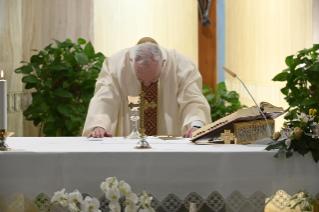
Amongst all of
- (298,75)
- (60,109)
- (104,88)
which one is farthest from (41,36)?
(298,75)

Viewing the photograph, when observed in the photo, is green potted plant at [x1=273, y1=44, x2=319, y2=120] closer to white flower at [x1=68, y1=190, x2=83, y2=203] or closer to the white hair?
the white hair

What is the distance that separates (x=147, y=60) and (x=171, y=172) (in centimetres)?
145

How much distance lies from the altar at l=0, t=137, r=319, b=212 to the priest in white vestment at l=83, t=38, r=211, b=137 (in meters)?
1.46

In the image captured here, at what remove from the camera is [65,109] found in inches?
233

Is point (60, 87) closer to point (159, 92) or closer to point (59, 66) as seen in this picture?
point (59, 66)

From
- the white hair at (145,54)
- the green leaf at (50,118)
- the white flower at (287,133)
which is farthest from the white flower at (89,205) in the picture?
the green leaf at (50,118)

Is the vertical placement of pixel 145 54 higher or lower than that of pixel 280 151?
higher

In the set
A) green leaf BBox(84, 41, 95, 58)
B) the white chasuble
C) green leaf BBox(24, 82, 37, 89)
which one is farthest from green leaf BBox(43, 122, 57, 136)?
the white chasuble

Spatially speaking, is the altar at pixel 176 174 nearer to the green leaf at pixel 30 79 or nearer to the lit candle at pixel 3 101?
the lit candle at pixel 3 101

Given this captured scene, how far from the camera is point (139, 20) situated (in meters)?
8.56

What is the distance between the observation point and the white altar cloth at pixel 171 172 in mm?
2783

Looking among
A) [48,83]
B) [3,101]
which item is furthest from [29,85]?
[3,101]

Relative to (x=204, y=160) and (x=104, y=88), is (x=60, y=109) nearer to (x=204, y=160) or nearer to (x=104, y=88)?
(x=104, y=88)

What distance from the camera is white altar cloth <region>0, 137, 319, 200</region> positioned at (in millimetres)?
2783
